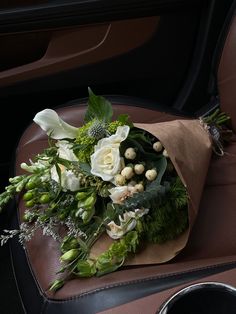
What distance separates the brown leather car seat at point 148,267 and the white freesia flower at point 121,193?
0.40 feet

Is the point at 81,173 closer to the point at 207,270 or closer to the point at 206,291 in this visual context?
the point at 207,270

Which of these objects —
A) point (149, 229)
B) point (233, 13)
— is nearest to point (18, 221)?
point (149, 229)

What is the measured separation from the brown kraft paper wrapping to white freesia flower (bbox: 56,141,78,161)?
0.14 meters

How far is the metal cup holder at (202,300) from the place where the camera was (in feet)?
2.15

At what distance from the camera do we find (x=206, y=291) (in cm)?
67

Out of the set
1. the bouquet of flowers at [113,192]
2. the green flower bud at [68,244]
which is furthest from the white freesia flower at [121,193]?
the green flower bud at [68,244]

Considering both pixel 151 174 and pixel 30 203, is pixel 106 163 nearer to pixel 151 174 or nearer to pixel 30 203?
pixel 151 174

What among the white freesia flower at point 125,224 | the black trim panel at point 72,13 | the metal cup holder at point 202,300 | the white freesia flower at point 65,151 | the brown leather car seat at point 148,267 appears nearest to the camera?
the metal cup holder at point 202,300

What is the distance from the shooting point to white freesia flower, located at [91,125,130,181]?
3.27ft

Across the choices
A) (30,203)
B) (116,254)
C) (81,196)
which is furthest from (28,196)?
(116,254)

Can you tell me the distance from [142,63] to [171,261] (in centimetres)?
67

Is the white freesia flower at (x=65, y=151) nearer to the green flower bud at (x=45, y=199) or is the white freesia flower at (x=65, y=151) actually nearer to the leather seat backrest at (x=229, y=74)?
the green flower bud at (x=45, y=199)

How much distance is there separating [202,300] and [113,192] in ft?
1.19

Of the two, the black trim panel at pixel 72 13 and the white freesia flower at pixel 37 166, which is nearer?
the white freesia flower at pixel 37 166
